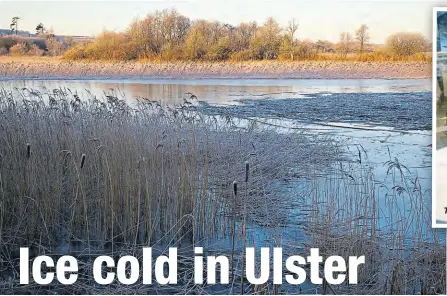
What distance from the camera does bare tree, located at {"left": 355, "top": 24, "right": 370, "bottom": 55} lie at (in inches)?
559

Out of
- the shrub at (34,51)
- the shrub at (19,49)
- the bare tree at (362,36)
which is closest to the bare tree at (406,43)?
the bare tree at (362,36)

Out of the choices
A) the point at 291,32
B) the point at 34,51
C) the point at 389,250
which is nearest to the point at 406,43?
the point at 291,32

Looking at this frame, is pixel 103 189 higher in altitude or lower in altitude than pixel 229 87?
lower

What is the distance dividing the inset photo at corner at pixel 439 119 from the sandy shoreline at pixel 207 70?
10.7 metres

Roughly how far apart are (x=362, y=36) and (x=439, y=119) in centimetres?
1216

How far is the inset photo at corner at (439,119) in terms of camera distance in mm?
3227

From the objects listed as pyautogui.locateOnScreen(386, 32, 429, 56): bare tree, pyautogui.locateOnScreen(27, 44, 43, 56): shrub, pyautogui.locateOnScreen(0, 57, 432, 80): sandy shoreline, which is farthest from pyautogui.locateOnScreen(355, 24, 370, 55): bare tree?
pyautogui.locateOnScreen(27, 44, 43, 56): shrub

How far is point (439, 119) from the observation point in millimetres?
3264

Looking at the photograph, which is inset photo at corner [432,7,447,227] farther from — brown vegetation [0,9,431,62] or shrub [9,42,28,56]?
shrub [9,42,28,56]

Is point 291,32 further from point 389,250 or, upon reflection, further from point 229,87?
point 389,250

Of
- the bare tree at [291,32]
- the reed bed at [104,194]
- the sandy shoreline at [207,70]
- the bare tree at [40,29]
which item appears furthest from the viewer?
the sandy shoreline at [207,70]

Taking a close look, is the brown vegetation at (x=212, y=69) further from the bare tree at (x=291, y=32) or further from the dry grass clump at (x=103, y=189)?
the dry grass clump at (x=103, y=189)

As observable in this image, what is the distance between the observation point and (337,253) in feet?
11.1

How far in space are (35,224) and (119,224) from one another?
1.86 ft
